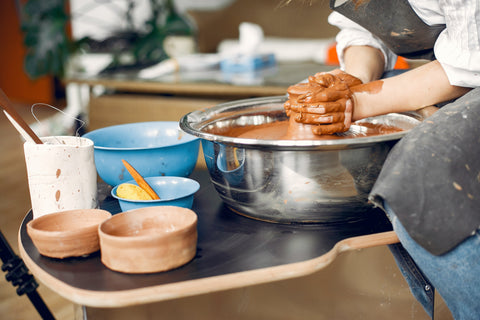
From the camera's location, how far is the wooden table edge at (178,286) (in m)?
0.58

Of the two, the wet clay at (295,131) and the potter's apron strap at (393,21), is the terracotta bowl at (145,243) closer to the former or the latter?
the wet clay at (295,131)

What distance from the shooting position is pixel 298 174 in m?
0.72

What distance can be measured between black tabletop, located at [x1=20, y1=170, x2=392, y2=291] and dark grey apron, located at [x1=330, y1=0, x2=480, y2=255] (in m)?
0.12

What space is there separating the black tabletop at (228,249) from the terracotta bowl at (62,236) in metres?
0.01

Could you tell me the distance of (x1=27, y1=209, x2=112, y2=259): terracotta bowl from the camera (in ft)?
2.15

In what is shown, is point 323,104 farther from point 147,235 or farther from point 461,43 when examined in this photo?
point 147,235

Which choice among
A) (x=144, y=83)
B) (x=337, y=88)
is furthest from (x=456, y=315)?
(x=144, y=83)

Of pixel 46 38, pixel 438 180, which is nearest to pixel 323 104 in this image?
pixel 438 180

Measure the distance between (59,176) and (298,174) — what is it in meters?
0.36

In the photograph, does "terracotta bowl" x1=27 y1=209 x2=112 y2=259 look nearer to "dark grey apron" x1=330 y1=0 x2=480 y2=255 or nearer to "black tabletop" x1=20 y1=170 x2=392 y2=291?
"black tabletop" x1=20 y1=170 x2=392 y2=291

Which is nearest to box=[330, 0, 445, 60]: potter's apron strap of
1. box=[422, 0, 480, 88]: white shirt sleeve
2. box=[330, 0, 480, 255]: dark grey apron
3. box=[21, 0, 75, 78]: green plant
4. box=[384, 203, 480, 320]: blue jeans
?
box=[422, 0, 480, 88]: white shirt sleeve

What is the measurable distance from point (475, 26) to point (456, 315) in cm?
44

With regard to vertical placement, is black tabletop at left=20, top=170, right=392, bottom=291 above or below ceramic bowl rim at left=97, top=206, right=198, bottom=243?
below

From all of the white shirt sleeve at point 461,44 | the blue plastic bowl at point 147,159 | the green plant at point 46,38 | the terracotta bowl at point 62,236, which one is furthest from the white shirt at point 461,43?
the green plant at point 46,38
